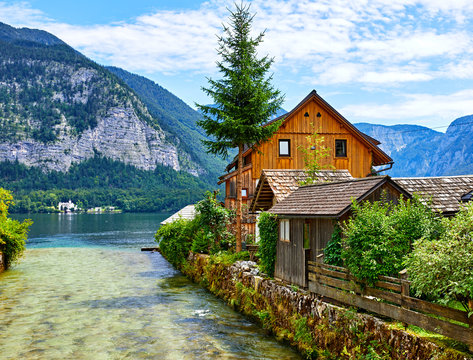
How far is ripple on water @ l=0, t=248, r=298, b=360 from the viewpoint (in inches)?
662

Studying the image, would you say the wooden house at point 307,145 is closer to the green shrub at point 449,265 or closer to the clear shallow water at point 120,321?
the clear shallow water at point 120,321

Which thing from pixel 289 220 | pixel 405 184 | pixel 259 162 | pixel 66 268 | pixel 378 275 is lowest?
pixel 66 268

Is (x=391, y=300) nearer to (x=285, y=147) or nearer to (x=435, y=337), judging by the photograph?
(x=435, y=337)

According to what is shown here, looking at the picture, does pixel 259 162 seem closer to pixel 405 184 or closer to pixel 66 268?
pixel 405 184

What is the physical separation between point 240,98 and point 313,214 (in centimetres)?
1571

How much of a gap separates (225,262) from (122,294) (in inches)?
262

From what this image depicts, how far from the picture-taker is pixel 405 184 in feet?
72.3

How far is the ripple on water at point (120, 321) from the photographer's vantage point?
16.8 m

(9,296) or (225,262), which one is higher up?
(225,262)

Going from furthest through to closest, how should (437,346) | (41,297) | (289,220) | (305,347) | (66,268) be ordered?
(66,268), (41,297), (289,220), (305,347), (437,346)

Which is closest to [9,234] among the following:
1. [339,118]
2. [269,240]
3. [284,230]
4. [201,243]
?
[201,243]

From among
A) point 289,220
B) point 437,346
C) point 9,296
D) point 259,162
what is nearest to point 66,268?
point 9,296

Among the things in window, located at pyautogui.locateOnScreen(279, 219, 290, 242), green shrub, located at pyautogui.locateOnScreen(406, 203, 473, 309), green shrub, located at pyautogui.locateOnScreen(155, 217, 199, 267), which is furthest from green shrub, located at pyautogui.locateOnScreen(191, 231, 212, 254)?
green shrub, located at pyautogui.locateOnScreen(406, 203, 473, 309)

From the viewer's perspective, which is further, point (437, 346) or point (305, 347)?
point (305, 347)
